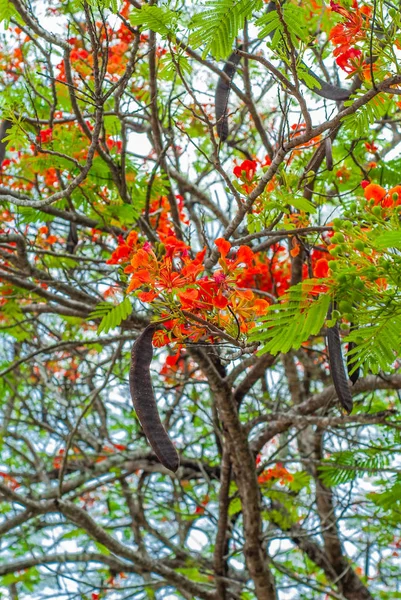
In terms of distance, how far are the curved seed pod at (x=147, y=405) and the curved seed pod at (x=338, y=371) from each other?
1.65 ft

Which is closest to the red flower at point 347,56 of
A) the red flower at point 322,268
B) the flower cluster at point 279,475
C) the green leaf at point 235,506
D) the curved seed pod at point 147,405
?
the red flower at point 322,268

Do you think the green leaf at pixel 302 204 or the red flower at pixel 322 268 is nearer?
the red flower at pixel 322 268

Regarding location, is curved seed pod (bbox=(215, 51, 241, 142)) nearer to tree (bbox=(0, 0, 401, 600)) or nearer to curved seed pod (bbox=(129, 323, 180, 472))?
tree (bbox=(0, 0, 401, 600))

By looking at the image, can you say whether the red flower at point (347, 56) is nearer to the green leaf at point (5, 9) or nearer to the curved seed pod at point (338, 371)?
the curved seed pod at point (338, 371)

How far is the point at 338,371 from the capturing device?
2.00 meters

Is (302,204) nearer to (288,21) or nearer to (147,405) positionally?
(288,21)

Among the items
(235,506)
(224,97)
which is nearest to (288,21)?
(224,97)

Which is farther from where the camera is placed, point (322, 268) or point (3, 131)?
point (3, 131)

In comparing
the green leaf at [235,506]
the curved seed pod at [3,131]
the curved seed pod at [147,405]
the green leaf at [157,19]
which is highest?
the curved seed pod at [3,131]

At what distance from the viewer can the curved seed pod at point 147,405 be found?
1.89 m

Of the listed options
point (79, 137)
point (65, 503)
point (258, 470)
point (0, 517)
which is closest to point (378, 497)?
point (258, 470)

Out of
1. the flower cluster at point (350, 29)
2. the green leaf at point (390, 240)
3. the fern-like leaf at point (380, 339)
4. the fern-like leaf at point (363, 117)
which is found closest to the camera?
the green leaf at point (390, 240)

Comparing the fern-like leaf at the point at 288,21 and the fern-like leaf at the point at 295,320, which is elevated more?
the fern-like leaf at the point at 288,21

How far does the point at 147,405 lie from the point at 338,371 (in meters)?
0.56
